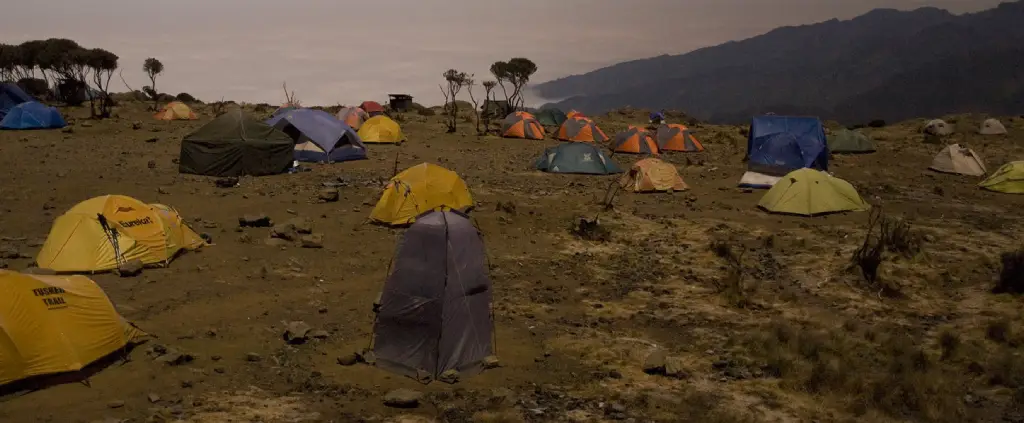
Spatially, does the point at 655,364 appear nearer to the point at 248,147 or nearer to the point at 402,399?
the point at 402,399

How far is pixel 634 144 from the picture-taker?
30.5 metres

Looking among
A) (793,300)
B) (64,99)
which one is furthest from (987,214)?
(64,99)

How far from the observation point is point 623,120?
50.0 metres

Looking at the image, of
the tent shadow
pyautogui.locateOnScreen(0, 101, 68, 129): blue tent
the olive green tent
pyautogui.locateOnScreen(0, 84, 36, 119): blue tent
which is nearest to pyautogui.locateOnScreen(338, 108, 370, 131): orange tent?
pyautogui.locateOnScreen(0, 101, 68, 129): blue tent

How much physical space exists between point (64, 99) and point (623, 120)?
3929cm

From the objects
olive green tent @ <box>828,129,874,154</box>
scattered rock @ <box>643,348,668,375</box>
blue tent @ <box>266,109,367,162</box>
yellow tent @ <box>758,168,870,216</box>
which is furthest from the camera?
olive green tent @ <box>828,129,874,154</box>

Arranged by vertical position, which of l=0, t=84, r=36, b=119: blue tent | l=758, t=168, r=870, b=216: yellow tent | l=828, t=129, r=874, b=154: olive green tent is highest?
l=0, t=84, r=36, b=119: blue tent

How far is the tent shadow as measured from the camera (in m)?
7.25

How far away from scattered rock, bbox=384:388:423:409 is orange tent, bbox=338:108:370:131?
27574 mm

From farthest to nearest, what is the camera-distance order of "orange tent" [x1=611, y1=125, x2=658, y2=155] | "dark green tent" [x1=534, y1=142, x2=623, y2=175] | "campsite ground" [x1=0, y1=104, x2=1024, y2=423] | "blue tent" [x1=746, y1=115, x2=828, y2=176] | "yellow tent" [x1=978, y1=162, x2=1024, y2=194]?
"orange tent" [x1=611, y1=125, x2=658, y2=155], "dark green tent" [x1=534, y1=142, x2=623, y2=175], "blue tent" [x1=746, y1=115, x2=828, y2=176], "yellow tent" [x1=978, y1=162, x2=1024, y2=194], "campsite ground" [x1=0, y1=104, x2=1024, y2=423]

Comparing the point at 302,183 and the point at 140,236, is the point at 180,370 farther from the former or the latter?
the point at 302,183

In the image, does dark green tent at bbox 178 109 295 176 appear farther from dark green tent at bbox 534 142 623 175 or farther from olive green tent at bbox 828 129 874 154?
olive green tent at bbox 828 129 874 154

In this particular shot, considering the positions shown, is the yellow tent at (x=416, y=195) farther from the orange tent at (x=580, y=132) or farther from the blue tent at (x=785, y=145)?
the orange tent at (x=580, y=132)

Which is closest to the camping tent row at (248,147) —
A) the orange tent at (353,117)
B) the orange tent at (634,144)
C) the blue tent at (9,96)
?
the orange tent at (353,117)
